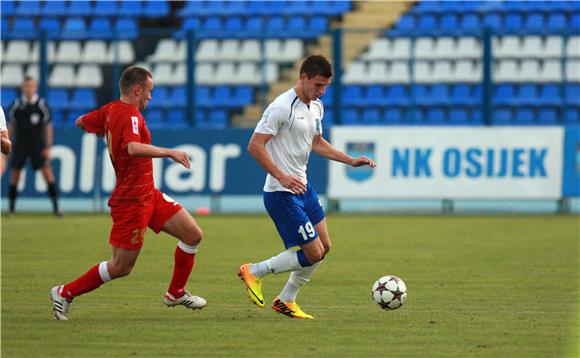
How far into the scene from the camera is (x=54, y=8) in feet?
92.8

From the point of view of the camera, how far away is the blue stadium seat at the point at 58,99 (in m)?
23.9

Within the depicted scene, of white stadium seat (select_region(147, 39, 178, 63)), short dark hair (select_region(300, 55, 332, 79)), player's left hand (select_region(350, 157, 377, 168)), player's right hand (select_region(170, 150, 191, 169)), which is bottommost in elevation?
player's left hand (select_region(350, 157, 377, 168))

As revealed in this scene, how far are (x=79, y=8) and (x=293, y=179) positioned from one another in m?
21.1

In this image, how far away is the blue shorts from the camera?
27.6ft

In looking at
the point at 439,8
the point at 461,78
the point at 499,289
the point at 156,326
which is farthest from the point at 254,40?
the point at 156,326

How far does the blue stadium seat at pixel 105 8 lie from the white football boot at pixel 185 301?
19.9m

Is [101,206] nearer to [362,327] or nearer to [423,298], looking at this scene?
[423,298]

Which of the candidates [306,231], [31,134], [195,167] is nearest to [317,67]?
[306,231]

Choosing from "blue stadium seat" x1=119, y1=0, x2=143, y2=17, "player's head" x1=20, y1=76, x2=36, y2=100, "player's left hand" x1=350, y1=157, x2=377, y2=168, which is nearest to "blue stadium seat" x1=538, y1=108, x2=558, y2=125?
"player's head" x1=20, y1=76, x2=36, y2=100

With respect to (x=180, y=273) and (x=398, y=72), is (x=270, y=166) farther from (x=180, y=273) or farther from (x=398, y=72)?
(x=398, y=72)

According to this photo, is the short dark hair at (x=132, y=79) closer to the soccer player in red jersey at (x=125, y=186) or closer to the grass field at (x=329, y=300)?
the soccer player in red jersey at (x=125, y=186)

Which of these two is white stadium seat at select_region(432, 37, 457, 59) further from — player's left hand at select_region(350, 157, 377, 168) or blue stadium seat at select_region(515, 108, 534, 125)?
player's left hand at select_region(350, 157, 377, 168)

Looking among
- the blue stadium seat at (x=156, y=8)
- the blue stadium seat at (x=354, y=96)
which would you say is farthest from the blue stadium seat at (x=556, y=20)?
the blue stadium seat at (x=156, y=8)

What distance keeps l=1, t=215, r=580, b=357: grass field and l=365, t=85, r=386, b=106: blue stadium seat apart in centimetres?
643
